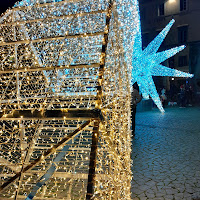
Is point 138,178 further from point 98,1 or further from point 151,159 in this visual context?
point 98,1

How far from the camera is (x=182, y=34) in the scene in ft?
70.6

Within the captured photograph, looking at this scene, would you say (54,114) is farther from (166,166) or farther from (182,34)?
(182,34)

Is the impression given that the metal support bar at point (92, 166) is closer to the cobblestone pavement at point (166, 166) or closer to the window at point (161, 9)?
the cobblestone pavement at point (166, 166)

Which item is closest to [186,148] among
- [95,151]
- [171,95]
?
[95,151]

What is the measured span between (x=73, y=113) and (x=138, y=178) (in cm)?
249

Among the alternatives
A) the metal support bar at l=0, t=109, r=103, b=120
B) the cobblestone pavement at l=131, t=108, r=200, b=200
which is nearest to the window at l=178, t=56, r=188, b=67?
→ the cobblestone pavement at l=131, t=108, r=200, b=200

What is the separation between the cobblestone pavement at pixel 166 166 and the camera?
2869 millimetres

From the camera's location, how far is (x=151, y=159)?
4141 mm

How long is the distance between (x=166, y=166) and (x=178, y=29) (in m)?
21.5

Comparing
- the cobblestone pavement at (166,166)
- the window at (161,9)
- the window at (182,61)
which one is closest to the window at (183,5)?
the window at (161,9)

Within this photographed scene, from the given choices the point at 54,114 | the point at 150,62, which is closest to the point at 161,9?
the point at 150,62

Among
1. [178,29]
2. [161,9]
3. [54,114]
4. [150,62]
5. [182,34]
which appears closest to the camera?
[54,114]

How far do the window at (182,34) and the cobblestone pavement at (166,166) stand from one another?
59.5ft

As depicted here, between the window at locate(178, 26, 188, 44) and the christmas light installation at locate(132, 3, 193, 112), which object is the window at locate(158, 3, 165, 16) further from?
the christmas light installation at locate(132, 3, 193, 112)
